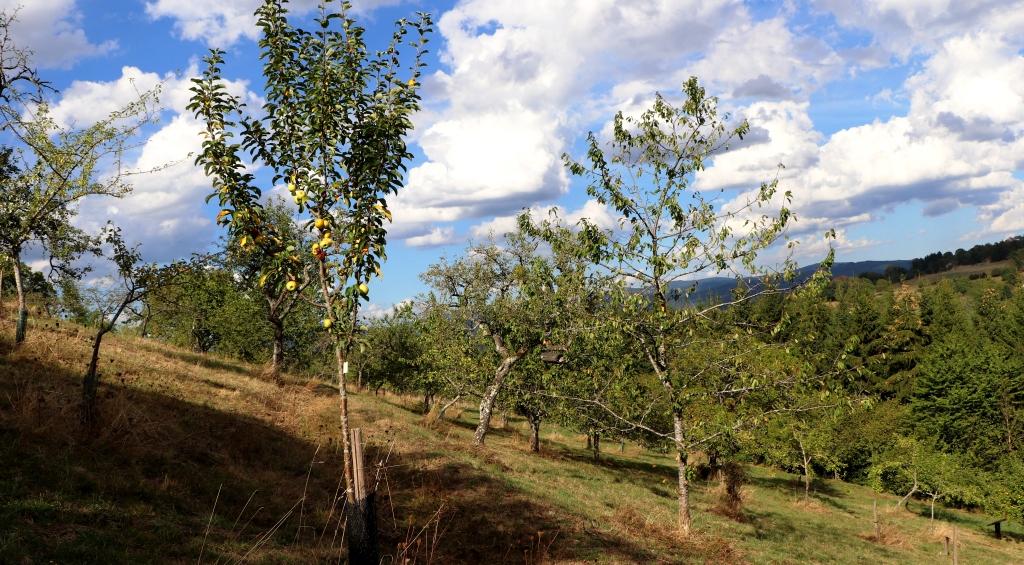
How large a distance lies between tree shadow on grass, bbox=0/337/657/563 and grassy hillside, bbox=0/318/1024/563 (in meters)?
0.05

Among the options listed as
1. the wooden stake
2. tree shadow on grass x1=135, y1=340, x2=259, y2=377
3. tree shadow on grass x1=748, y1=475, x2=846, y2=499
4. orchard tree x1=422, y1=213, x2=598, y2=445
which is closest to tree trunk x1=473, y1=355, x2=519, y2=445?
orchard tree x1=422, y1=213, x2=598, y2=445

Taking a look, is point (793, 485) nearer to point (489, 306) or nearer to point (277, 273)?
point (489, 306)

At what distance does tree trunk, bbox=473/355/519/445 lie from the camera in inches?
1287

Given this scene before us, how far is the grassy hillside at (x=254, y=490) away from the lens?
31.3 ft

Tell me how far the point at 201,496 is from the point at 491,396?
2163 centimetres

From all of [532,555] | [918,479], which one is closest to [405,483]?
[532,555]

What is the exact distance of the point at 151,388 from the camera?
18828mm

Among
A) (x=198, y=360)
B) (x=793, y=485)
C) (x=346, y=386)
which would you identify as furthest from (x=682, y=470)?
(x=793, y=485)

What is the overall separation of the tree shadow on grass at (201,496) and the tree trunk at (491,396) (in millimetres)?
11914

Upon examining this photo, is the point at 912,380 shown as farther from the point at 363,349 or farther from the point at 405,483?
the point at 363,349

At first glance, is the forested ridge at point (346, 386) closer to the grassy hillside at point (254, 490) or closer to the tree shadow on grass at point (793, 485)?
the grassy hillside at point (254, 490)

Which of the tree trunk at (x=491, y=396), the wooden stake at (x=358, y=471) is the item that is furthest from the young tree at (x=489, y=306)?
the wooden stake at (x=358, y=471)

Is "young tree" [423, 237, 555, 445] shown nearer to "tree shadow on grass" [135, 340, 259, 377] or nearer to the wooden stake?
"tree shadow on grass" [135, 340, 259, 377]

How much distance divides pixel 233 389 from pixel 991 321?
4344 inches
